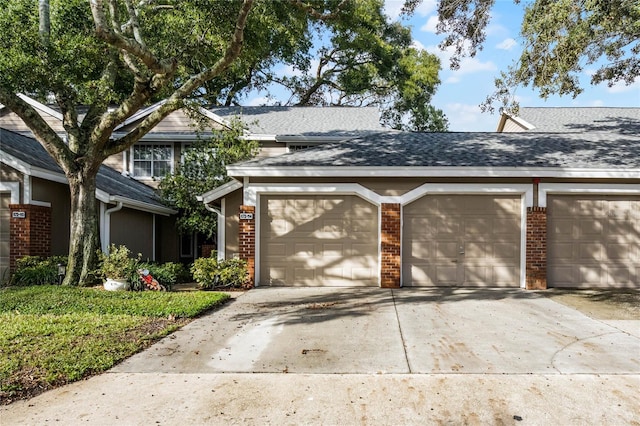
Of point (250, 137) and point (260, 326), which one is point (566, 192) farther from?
point (250, 137)

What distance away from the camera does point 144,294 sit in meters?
9.64

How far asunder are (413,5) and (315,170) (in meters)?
4.50

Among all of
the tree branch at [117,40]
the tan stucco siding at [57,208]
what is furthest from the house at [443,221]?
the tan stucco siding at [57,208]

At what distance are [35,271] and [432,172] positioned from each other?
9773 mm

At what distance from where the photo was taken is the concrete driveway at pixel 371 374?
3.98 m

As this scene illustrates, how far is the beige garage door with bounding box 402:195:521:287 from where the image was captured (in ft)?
36.2

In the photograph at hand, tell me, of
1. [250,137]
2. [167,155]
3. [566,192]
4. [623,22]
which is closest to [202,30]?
[250,137]

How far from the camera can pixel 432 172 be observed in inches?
428

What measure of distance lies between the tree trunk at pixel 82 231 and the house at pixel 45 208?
137 cm

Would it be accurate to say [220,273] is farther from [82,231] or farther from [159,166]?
[159,166]

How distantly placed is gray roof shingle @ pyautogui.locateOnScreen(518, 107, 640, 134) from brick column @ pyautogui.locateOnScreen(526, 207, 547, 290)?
8.08 metres

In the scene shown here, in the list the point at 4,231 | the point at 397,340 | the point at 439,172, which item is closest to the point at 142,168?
the point at 4,231

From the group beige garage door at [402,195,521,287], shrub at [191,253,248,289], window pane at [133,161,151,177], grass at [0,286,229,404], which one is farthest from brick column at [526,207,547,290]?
window pane at [133,161,151,177]

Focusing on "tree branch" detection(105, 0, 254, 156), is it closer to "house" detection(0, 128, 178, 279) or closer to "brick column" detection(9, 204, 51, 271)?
"house" detection(0, 128, 178, 279)
